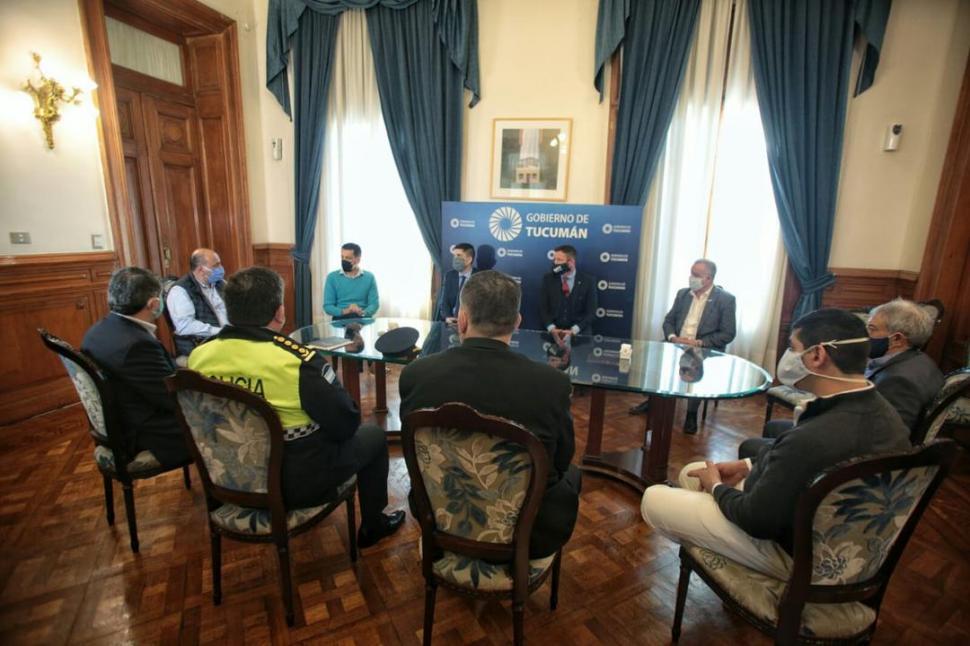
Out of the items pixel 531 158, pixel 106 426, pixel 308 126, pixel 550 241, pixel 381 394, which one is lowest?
pixel 381 394

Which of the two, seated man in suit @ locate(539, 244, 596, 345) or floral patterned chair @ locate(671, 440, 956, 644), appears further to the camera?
seated man in suit @ locate(539, 244, 596, 345)

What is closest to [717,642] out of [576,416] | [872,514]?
[872,514]

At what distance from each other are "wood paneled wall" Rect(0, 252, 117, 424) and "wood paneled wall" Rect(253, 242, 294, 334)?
1524 millimetres

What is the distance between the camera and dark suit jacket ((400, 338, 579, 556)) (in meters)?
1.23

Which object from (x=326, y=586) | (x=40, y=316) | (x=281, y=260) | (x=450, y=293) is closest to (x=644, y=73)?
(x=450, y=293)

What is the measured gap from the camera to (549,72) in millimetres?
3994

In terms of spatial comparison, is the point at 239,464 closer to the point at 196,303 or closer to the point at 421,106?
the point at 196,303

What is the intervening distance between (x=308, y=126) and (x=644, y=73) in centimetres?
309

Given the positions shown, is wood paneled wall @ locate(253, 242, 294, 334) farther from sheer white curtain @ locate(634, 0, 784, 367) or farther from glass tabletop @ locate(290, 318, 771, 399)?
sheer white curtain @ locate(634, 0, 784, 367)

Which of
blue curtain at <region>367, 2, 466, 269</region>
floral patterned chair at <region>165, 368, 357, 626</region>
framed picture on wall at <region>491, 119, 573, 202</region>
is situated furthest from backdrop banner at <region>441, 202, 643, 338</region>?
floral patterned chair at <region>165, 368, 357, 626</region>

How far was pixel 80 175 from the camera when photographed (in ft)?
11.0

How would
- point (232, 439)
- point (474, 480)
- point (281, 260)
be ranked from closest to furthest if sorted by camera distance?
1. point (474, 480)
2. point (232, 439)
3. point (281, 260)

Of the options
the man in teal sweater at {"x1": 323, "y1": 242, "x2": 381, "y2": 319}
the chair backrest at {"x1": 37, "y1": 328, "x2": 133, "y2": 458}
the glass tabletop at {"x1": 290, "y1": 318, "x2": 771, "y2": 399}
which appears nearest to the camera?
the chair backrest at {"x1": 37, "y1": 328, "x2": 133, "y2": 458}

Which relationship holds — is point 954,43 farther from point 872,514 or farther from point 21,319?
point 21,319
